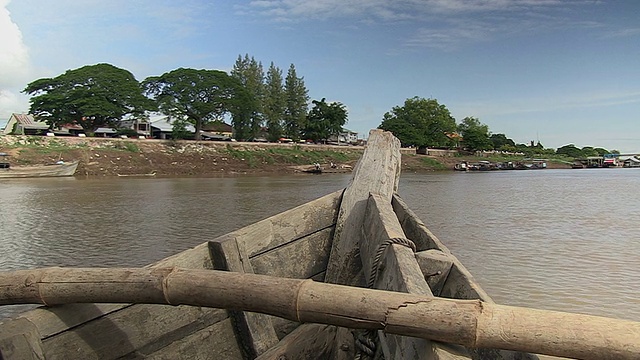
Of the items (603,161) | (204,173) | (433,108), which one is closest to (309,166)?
(204,173)

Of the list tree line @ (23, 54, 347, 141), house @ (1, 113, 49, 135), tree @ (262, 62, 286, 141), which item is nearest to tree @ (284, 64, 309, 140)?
tree @ (262, 62, 286, 141)

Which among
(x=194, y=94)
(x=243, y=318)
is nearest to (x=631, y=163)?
(x=194, y=94)

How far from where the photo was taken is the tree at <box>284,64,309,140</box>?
252 ft

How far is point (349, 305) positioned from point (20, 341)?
1.44m

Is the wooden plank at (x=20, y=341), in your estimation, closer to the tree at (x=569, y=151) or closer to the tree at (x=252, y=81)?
the tree at (x=252, y=81)

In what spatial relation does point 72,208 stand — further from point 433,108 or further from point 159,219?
point 433,108

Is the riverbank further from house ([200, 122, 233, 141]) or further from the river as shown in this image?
the river

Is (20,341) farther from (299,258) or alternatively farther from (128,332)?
(299,258)

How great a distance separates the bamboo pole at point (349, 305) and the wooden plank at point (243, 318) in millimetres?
643

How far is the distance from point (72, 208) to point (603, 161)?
98.5 metres

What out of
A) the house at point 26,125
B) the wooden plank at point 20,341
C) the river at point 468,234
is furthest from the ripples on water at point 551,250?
the house at point 26,125

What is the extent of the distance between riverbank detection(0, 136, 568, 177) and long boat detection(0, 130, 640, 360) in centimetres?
3863

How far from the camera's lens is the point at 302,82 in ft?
266

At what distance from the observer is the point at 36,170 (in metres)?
35.0
